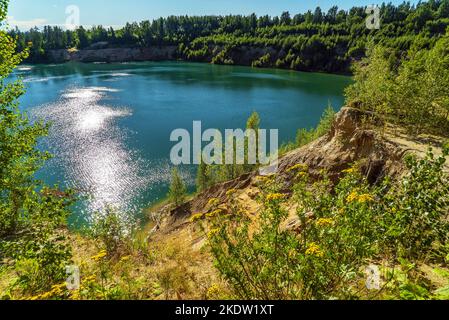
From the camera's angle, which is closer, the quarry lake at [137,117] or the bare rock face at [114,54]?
the quarry lake at [137,117]

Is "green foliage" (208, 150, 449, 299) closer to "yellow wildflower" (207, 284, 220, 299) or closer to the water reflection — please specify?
"yellow wildflower" (207, 284, 220, 299)

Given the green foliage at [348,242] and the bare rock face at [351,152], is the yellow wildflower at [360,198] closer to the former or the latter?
the green foliage at [348,242]

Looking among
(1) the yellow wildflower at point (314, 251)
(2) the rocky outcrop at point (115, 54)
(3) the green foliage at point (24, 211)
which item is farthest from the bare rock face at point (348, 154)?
(2) the rocky outcrop at point (115, 54)

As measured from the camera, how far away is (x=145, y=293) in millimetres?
5625

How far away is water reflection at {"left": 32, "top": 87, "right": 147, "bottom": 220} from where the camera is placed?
114 ft

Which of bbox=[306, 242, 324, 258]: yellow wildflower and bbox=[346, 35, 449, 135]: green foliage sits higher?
bbox=[346, 35, 449, 135]: green foliage

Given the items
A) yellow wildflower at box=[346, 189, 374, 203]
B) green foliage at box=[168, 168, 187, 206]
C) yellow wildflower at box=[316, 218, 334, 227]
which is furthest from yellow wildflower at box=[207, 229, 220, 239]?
green foliage at box=[168, 168, 187, 206]

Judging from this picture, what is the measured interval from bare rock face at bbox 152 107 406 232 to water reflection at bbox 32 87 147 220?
15.8 m

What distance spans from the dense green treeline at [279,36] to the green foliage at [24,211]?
108410mm

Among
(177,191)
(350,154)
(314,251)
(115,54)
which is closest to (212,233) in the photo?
(314,251)

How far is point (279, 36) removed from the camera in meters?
150

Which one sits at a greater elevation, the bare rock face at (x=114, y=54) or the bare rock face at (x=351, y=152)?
the bare rock face at (x=114, y=54)

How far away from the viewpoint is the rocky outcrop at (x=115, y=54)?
515 feet
